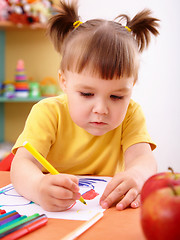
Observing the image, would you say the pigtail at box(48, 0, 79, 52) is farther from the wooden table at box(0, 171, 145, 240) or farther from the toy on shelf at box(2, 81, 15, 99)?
the toy on shelf at box(2, 81, 15, 99)

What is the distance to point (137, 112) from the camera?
957 mm

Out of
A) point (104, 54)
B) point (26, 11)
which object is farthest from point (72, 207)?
point (26, 11)

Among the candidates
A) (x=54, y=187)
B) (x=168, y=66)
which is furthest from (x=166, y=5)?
(x=54, y=187)

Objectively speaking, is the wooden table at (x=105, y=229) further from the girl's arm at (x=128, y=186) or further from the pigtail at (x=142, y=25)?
the pigtail at (x=142, y=25)

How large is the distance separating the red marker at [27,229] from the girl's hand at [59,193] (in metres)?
0.06

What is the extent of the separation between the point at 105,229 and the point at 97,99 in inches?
12.0

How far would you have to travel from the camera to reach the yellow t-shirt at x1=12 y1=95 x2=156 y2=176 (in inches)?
34.9

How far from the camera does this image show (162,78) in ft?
7.47

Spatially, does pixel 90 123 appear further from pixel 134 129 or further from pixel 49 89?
pixel 49 89

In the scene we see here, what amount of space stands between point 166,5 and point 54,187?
1944 mm

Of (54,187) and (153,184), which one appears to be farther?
(54,187)

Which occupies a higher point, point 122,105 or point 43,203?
point 122,105

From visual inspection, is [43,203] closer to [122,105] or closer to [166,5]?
[122,105]

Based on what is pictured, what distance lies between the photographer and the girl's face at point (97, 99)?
0.71 meters
